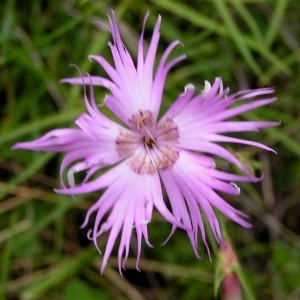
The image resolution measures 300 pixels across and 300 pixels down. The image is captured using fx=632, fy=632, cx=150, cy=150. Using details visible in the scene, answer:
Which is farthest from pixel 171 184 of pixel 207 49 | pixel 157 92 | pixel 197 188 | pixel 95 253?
pixel 207 49

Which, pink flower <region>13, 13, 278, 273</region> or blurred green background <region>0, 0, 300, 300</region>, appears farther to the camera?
blurred green background <region>0, 0, 300, 300</region>

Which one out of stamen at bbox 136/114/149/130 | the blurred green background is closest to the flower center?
stamen at bbox 136/114/149/130

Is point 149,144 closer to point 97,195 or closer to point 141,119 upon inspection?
point 141,119

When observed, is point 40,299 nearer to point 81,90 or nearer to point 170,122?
point 81,90

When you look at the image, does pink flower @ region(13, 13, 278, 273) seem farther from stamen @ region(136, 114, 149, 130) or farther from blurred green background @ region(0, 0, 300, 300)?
blurred green background @ region(0, 0, 300, 300)

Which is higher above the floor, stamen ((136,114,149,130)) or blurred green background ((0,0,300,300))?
blurred green background ((0,0,300,300))

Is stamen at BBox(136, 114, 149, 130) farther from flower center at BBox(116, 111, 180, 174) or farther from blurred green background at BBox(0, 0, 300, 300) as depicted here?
blurred green background at BBox(0, 0, 300, 300)

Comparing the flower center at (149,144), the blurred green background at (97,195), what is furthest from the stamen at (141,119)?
the blurred green background at (97,195)

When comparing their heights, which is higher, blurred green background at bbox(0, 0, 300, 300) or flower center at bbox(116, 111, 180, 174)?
blurred green background at bbox(0, 0, 300, 300)
